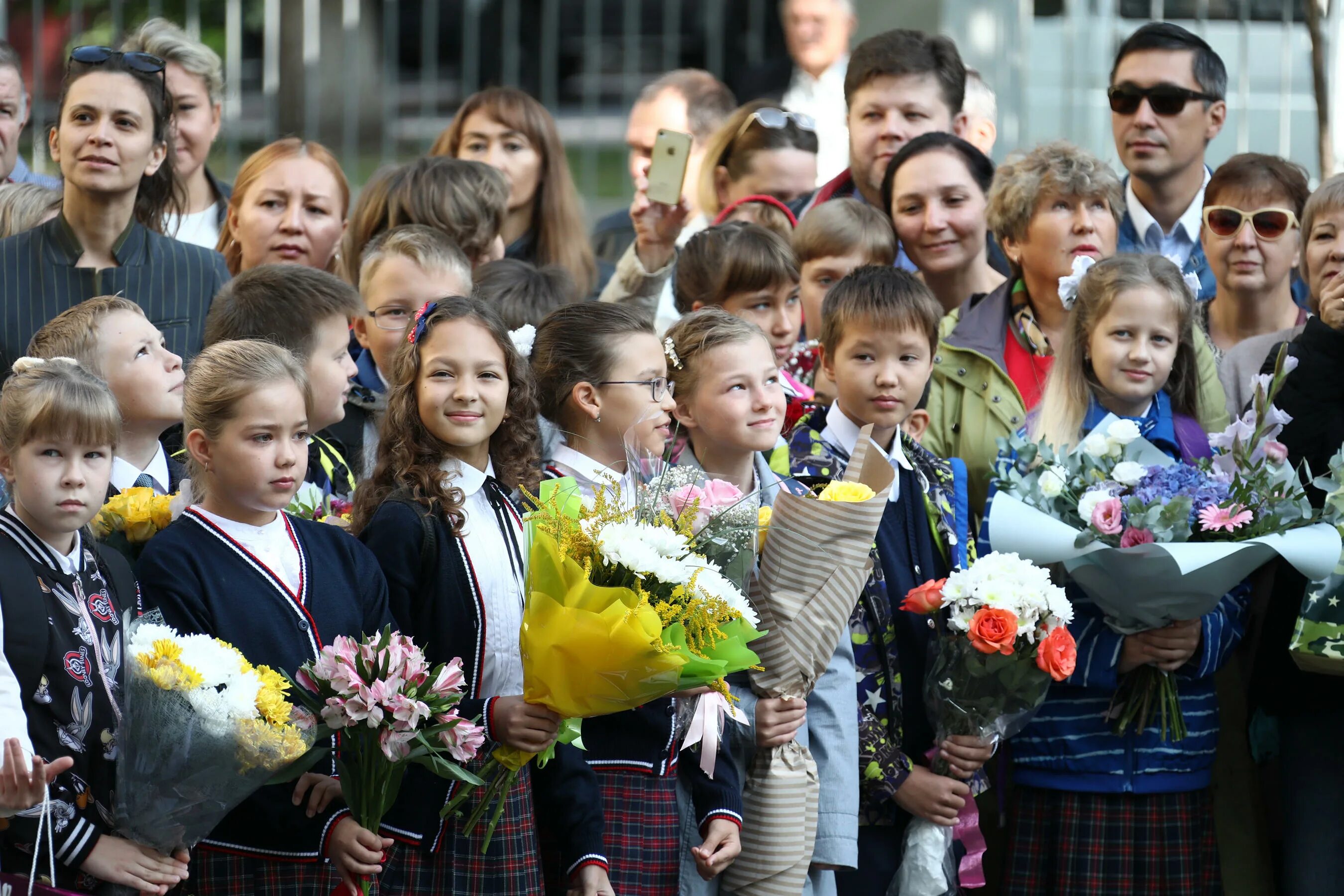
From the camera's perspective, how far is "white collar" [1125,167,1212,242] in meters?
5.63

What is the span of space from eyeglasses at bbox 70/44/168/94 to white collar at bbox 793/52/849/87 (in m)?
3.89

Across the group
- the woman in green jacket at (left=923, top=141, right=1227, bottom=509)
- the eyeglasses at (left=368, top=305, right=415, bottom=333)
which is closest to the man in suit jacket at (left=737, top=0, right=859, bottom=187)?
the woman in green jacket at (left=923, top=141, right=1227, bottom=509)

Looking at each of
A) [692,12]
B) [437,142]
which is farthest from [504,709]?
[692,12]

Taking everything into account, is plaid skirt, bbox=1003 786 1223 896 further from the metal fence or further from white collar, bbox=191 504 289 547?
the metal fence

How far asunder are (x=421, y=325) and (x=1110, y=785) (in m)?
2.09

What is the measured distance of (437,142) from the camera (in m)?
6.16

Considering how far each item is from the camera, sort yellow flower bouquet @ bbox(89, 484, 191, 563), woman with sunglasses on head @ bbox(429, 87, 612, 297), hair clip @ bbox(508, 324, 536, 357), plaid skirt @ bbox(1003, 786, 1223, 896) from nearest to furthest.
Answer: yellow flower bouquet @ bbox(89, 484, 191, 563)
hair clip @ bbox(508, 324, 536, 357)
plaid skirt @ bbox(1003, 786, 1223, 896)
woman with sunglasses on head @ bbox(429, 87, 612, 297)

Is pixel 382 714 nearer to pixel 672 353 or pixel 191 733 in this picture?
pixel 191 733

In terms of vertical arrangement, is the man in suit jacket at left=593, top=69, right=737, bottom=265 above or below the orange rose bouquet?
above

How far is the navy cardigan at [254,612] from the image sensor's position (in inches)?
125

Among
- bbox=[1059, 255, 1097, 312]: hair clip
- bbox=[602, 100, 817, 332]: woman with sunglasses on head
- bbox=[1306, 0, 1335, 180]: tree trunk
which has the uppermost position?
bbox=[1306, 0, 1335, 180]: tree trunk

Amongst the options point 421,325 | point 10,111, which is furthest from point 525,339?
point 10,111

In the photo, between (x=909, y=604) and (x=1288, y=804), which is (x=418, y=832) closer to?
(x=909, y=604)

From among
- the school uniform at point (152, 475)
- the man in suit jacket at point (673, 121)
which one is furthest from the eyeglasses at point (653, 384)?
the man in suit jacket at point (673, 121)
